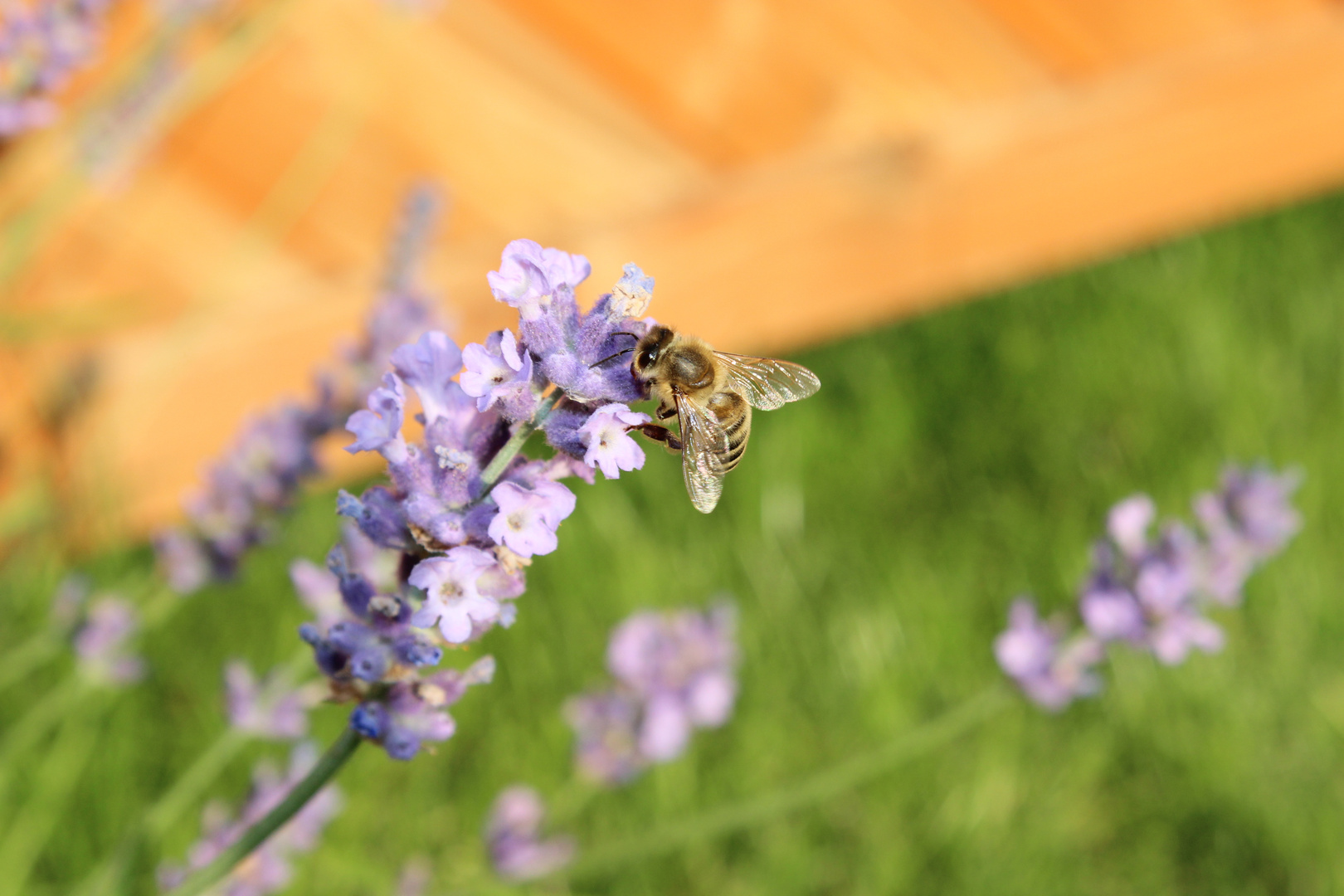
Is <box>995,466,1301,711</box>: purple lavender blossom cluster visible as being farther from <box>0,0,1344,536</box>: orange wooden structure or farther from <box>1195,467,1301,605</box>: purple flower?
<box>0,0,1344,536</box>: orange wooden structure

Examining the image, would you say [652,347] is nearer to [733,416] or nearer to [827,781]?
[733,416]

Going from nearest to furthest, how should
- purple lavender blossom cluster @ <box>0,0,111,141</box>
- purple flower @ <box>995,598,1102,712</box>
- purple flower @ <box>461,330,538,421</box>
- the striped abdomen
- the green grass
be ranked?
purple flower @ <box>461,330,538,421</box>
the striped abdomen
purple lavender blossom cluster @ <box>0,0,111,141</box>
purple flower @ <box>995,598,1102,712</box>
the green grass

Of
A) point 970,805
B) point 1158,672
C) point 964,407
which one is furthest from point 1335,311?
point 970,805

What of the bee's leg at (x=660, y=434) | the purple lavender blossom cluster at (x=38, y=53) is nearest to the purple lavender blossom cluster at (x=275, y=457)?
the purple lavender blossom cluster at (x=38, y=53)

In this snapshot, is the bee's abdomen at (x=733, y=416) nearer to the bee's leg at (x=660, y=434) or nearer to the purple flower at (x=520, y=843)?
the bee's leg at (x=660, y=434)

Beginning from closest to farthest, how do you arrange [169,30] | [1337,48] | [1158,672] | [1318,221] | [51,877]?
[169,30]
[51,877]
[1158,672]
[1337,48]
[1318,221]

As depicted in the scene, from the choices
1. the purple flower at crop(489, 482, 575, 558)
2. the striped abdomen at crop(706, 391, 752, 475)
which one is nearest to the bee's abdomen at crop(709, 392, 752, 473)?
the striped abdomen at crop(706, 391, 752, 475)

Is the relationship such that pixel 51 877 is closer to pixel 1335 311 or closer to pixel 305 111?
pixel 305 111
